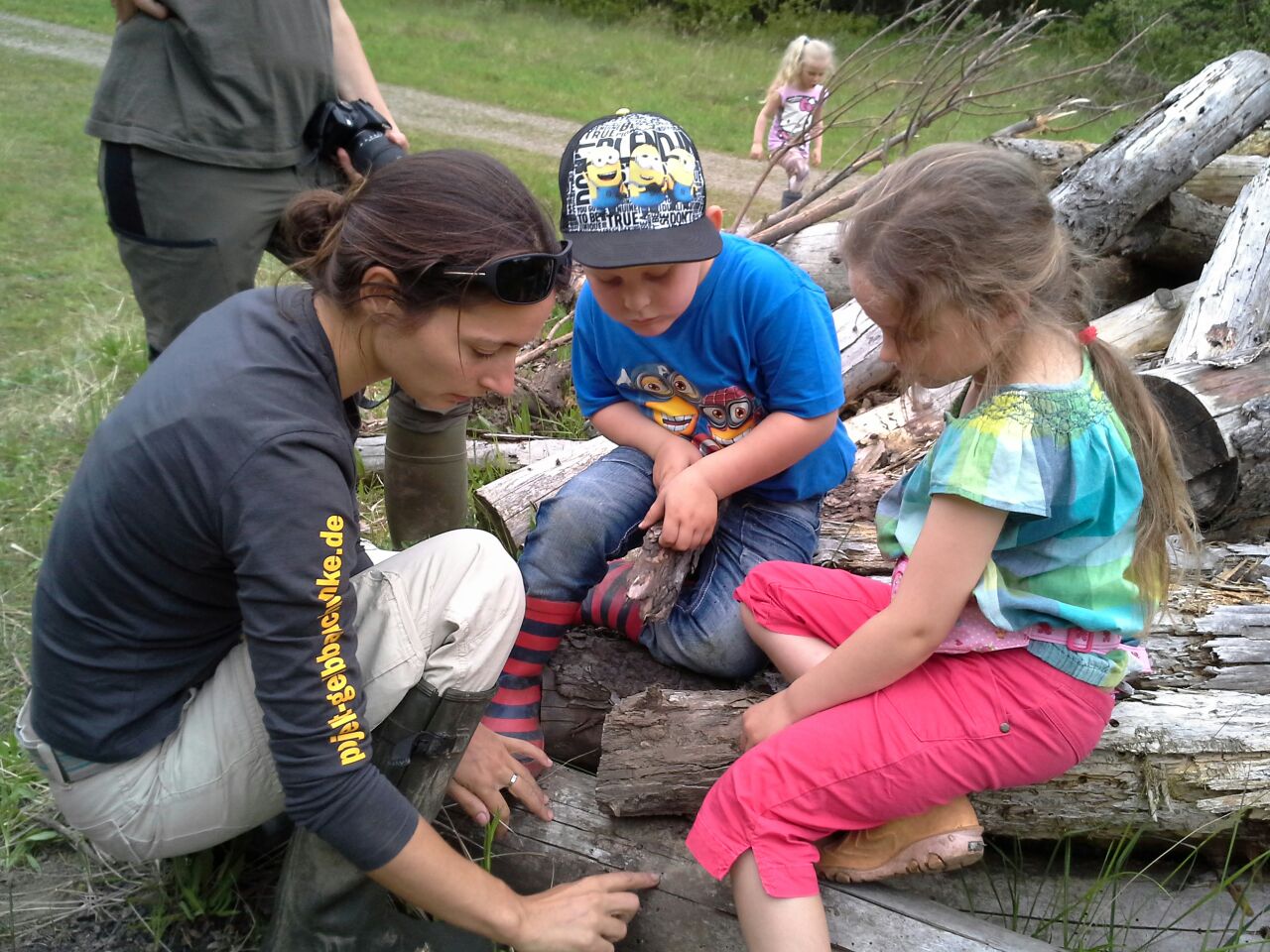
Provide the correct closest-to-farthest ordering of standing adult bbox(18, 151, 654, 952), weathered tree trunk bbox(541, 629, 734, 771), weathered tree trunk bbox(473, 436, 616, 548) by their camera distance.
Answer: standing adult bbox(18, 151, 654, 952)
weathered tree trunk bbox(541, 629, 734, 771)
weathered tree trunk bbox(473, 436, 616, 548)

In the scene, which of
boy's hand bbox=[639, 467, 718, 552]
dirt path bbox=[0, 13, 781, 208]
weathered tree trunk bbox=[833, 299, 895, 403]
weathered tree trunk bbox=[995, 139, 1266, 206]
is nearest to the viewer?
boy's hand bbox=[639, 467, 718, 552]

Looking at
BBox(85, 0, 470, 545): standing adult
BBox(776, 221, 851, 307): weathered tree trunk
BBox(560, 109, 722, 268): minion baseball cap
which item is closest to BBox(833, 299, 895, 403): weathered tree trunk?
BBox(776, 221, 851, 307): weathered tree trunk

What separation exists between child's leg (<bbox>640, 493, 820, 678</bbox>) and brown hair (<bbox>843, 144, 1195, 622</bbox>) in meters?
0.78

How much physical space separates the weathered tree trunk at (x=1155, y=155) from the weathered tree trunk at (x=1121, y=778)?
253 centimetres

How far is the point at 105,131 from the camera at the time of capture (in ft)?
8.44

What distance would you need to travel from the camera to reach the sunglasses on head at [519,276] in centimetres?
161

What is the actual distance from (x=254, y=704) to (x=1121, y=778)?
1.52 m

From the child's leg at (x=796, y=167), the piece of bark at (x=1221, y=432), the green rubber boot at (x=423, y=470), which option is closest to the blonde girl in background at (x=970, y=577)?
the piece of bark at (x=1221, y=432)

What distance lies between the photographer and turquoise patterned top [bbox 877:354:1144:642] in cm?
163

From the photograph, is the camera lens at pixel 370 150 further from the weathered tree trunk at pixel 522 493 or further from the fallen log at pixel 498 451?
the fallen log at pixel 498 451

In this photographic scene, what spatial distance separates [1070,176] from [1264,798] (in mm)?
2823

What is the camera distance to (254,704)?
1771 millimetres

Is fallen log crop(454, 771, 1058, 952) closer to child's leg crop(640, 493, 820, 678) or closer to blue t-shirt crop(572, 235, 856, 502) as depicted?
child's leg crop(640, 493, 820, 678)

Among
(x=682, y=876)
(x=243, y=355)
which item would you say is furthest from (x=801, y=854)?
(x=243, y=355)
